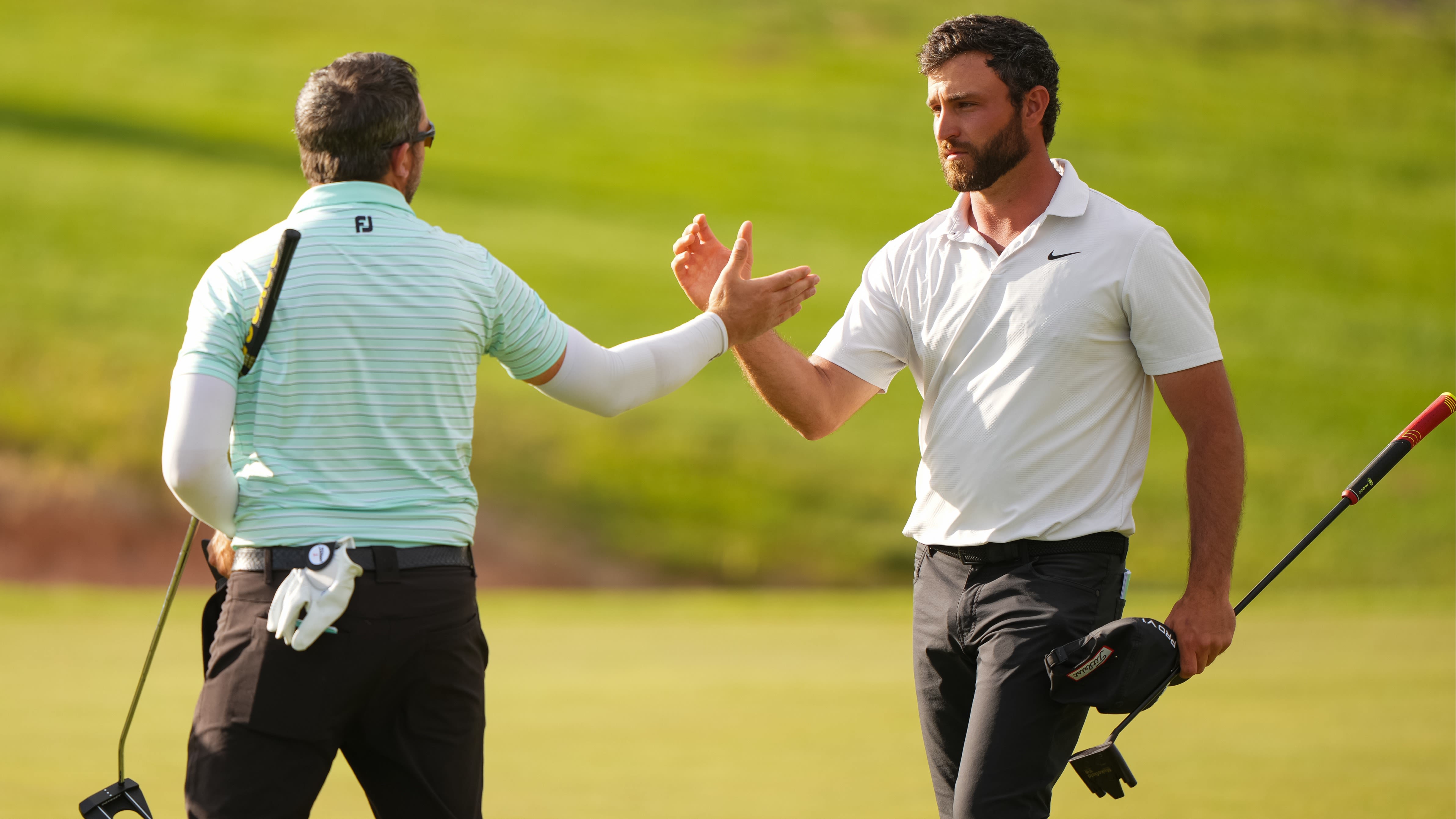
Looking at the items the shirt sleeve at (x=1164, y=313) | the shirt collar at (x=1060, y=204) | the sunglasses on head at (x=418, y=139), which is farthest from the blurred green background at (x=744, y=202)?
the sunglasses on head at (x=418, y=139)

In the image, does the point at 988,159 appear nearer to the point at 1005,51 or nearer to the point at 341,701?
the point at 1005,51

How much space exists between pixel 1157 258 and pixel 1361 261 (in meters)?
19.3

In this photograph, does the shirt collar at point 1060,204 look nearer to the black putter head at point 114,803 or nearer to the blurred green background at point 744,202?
the black putter head at point 114,803

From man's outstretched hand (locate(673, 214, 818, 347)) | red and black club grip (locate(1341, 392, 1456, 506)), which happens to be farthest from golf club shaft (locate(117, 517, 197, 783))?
red and black club grip (locate(1341, 392, 1456, 506))

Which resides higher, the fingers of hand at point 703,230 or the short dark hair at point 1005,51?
the short dark hair at point 1005,51

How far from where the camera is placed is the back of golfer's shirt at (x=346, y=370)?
2152mm

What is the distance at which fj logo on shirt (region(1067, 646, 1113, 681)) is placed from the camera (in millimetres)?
2580

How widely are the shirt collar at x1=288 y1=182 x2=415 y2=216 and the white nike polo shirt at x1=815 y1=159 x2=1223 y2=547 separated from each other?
1059 mm

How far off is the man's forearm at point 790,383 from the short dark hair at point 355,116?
95 centimetres

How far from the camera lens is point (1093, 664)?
8.50 ft

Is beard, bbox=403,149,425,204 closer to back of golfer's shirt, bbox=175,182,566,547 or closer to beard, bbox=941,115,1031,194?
back of golfer's shirt, bbox=175,182,566,547

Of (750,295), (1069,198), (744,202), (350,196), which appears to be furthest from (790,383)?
(744,202)

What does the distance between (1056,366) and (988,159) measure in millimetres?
425

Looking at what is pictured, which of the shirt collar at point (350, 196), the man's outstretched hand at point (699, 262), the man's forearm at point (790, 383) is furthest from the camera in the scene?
the man's outstretched hand at point (699, 262)
